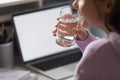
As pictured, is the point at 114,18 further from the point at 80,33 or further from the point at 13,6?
the point at 13,6

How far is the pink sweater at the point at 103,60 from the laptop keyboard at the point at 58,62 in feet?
1.91

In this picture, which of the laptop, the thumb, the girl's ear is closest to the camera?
the girl's ear

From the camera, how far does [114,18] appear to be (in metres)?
0.83

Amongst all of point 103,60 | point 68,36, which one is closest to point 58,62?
point 68,36

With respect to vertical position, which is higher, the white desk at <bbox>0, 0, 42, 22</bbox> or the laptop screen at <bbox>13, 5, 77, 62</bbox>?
the white desk at <bbox>0, 0, 42, 22</bbox>

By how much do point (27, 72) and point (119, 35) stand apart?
A: 578 mm

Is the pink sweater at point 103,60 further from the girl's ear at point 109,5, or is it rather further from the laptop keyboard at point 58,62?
the laptop keyboard at point 58,62

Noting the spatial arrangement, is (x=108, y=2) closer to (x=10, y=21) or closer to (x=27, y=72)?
(x=27, y=72)

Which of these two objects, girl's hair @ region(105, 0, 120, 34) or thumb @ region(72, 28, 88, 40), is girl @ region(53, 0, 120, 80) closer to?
girl's hair @ region(105, 0, 120, 34)

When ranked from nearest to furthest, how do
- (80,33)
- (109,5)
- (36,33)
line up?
(109,5)
(80,33)
(36,33)

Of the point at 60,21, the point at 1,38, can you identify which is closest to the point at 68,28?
the point at 60,21

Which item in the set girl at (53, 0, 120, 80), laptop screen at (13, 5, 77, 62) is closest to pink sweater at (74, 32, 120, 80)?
girl at (53, 0, 120, 80)

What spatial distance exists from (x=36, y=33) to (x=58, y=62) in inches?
6.8

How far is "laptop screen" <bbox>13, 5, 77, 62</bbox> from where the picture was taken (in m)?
1.46
